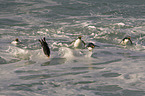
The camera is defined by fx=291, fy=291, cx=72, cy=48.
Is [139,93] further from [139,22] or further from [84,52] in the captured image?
[139,22]

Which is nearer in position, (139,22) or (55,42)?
(55,42)

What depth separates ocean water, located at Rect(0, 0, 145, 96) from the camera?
6.90 m

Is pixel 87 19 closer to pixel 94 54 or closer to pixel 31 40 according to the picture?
pixel 31 40

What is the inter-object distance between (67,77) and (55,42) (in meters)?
5.92

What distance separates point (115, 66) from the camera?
9023mm

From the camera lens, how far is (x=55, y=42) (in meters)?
13.6

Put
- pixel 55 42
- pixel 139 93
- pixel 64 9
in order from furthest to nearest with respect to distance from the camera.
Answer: pixel 64 9 → pixel 55 42 → pixel 139 93

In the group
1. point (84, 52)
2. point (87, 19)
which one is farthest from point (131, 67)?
point (87, 19)

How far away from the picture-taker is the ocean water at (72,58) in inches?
272

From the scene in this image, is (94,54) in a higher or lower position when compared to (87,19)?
lower

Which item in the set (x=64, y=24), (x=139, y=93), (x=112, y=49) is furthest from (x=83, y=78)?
(x=64, y=24)

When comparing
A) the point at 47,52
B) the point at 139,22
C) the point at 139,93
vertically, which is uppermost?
the point at 139,22

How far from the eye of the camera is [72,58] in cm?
1020

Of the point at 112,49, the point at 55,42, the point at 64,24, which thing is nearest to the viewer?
the point at 112,49
